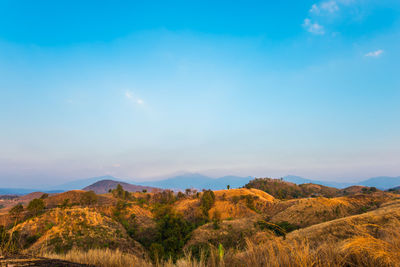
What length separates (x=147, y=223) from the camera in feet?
158

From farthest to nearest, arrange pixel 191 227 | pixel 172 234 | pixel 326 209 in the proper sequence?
pixel 191 227
pixel 326 209
pixel 172 234

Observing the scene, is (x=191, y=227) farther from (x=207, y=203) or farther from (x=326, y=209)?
(x=326, y=209)

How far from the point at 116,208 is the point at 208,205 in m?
29.8

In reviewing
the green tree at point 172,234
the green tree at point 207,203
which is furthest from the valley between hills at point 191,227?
the green tree at point 207,203

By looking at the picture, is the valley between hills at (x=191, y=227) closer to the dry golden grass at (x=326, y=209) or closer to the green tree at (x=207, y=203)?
the dry golden grass at (x=326, y=209)

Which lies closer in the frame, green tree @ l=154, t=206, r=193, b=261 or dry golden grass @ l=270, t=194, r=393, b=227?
green tree @ l=154, t=206, r=193, b=261

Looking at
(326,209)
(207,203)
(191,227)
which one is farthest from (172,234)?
(326,209)

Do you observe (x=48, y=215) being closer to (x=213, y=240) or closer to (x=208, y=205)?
(x=213, y=240)

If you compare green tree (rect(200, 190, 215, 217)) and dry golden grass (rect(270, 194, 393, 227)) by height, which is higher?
dry golden grass (rect(270, 194, 393, 227))

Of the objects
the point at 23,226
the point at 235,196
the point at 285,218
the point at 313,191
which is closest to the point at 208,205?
the point at 235,196

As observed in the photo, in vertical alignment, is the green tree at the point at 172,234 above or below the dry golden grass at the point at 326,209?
below

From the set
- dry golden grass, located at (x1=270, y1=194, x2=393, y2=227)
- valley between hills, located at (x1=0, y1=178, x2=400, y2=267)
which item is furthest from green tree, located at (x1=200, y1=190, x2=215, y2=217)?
dry golden grass, located at (x1=270, y1=194, x2=393, y2=227)

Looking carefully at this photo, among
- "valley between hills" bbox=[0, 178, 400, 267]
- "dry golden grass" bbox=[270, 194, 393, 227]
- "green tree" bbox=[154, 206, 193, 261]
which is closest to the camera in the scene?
"valley between hills" bbox=[0, 178, 400, 267]

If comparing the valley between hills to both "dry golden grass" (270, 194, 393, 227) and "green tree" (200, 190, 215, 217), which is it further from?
"green tree" (200, 190, 215, 217)
